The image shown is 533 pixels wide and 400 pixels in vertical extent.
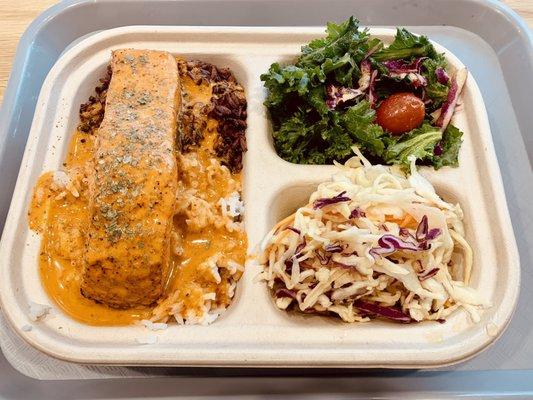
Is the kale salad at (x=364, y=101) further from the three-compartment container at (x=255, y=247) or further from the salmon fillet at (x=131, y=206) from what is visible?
the salmon fillet at (x=131, y=206)

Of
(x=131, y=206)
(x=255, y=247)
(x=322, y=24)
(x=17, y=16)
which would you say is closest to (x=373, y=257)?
(x=255, y=247)

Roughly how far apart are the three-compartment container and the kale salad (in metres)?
0.08

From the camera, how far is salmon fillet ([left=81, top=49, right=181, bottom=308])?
5.88 ft

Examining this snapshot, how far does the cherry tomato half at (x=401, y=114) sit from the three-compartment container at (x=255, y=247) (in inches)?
9.1

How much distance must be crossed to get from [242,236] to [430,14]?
5.97 ft

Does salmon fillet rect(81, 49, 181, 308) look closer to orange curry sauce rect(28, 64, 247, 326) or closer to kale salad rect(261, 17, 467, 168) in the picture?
orange curry sauce rect(28, 64, 247, 326)

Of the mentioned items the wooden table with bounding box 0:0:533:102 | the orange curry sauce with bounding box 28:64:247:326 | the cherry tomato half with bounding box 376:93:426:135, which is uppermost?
the wooden table with bounding box 0:0:533:102

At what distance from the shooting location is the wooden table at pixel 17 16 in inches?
110

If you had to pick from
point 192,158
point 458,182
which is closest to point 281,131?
point 192,158

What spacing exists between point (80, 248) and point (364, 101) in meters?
1.36

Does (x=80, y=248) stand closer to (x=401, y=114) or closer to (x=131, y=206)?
(x=131, y=206)

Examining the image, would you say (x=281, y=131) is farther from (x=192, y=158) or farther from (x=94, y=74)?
(x=94, y=74)

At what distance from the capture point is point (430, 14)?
289 cm

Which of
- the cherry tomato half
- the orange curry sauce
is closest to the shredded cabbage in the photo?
the orange curry sauce
